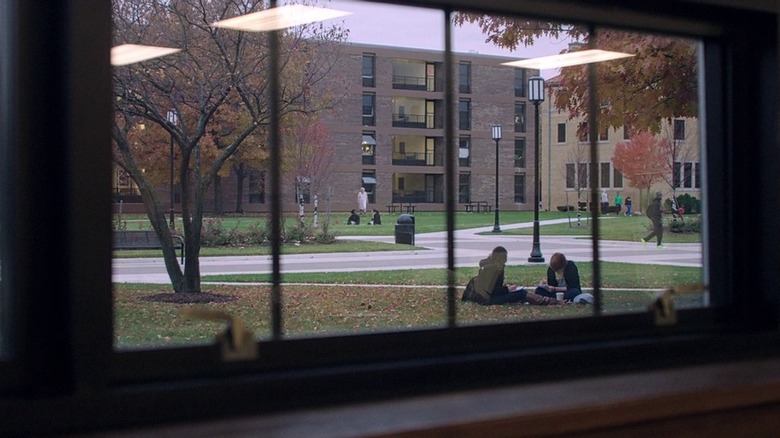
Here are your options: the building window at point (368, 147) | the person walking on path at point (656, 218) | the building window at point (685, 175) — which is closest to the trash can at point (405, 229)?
the building window at point (368, 147)

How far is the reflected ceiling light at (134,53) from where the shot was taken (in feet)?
10.3

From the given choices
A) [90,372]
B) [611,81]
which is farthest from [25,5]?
[611,81]

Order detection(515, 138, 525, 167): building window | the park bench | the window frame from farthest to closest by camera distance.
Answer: detection(515, 138, 525, 167): building window < the park bench < the window frame

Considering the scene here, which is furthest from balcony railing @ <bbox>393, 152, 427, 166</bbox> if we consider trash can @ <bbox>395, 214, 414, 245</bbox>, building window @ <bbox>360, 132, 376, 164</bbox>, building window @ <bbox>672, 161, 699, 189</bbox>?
building window @ <bbox>672, 161, 699, 189</bbox>

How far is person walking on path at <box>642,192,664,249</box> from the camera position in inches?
182

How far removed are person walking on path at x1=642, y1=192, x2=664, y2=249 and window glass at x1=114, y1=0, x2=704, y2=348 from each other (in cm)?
2

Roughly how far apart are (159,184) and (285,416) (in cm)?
93

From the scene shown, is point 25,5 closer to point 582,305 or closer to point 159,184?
point 159,184

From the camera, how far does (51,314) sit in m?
2.95

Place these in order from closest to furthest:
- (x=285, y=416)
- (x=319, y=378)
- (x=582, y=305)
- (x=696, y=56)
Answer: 1. (x=285, y=416)
2. (x=319, y=378)
3. (x=582, y=305)
4. (x=696, y=56)

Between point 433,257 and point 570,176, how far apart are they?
0.88 m

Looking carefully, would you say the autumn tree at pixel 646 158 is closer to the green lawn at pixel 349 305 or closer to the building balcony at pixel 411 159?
the green lawn at pixel 349 305

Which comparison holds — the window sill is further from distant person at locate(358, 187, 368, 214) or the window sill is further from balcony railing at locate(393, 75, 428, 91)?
balcony railing at locate(393, 75, 428, 91)

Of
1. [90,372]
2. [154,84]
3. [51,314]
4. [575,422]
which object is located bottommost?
[575,422]
